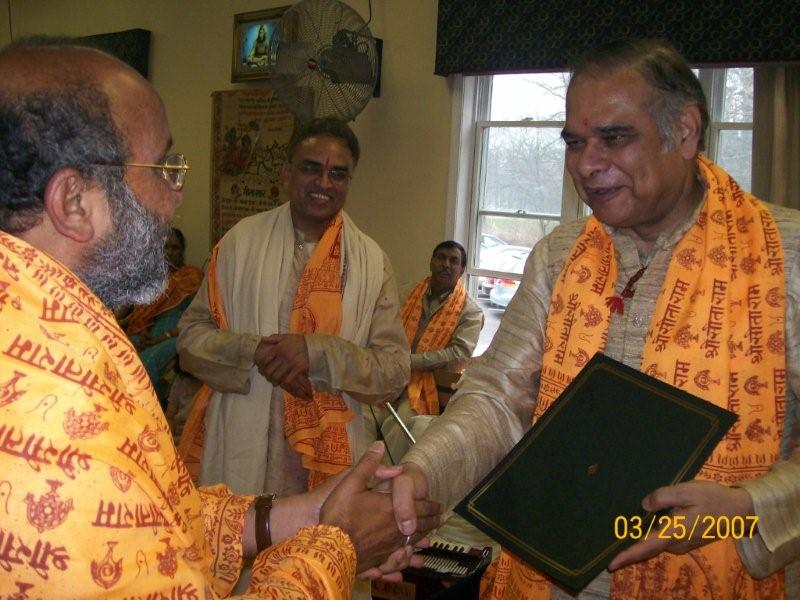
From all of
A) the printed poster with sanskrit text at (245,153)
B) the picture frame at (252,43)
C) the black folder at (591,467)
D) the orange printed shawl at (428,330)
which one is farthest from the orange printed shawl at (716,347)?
the picture frame at (252,43)

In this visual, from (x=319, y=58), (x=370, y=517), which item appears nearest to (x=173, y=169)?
(x=370, y=517)

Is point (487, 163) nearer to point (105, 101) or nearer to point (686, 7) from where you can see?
point (686, 7)

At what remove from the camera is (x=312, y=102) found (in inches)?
194

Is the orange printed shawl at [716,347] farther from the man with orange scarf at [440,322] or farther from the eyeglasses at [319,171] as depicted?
the man with orange scarf at [440,322]

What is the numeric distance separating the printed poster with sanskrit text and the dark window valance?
178 centimetres

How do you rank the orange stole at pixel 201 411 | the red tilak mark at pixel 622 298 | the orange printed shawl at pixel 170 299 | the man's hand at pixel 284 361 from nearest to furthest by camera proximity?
1. the red tilak mark at pixel 622 298
2. the man's hand at pixel 284 361
3. the orange stole at pixel 201 411
4. the orange printed shawl at pixel 170 299

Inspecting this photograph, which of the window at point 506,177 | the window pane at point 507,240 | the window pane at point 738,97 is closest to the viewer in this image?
the window pane at point 738,97

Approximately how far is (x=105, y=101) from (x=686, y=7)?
12.9ft

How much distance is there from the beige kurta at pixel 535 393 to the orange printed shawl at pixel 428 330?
323cm

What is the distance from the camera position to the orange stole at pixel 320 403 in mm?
2799

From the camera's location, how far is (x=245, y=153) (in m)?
6.83

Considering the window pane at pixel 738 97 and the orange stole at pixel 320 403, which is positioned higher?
the window pane at pixel 738 97

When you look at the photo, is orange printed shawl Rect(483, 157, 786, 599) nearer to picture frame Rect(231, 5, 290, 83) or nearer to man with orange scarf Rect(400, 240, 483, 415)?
man with orange scarf Rect(400, 240, 483, 415)

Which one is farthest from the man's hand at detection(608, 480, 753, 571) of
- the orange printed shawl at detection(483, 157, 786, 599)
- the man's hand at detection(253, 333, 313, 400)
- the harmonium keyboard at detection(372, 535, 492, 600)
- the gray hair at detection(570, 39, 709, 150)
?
the man's hand at detection(253, 333, 313, 400)
